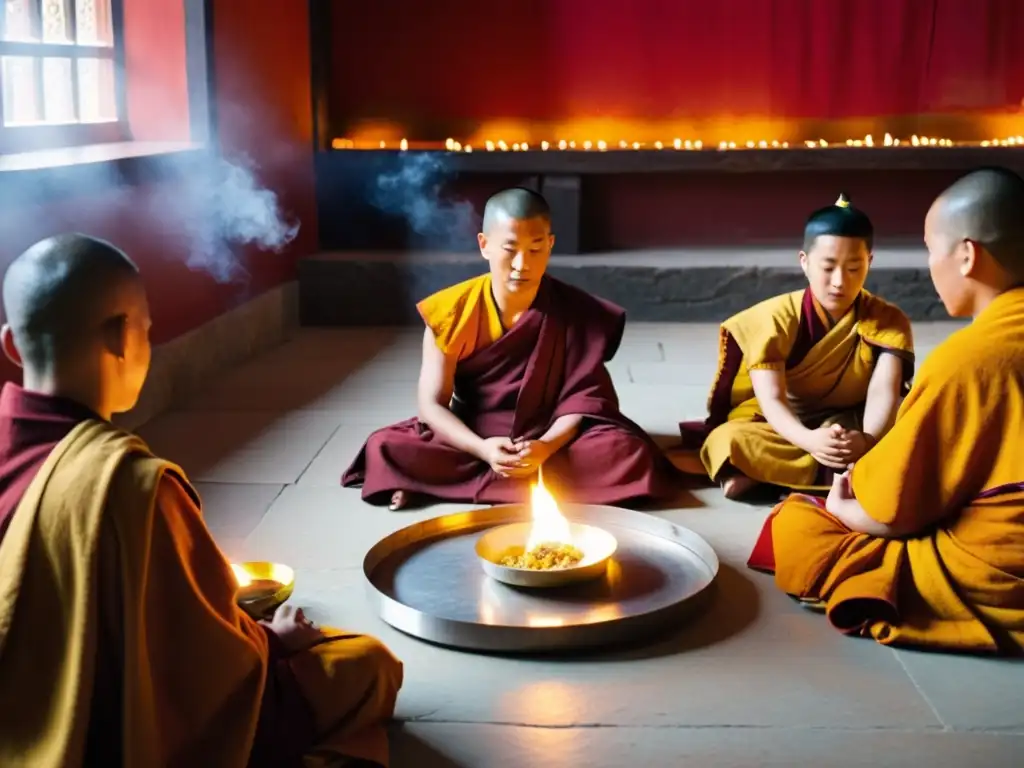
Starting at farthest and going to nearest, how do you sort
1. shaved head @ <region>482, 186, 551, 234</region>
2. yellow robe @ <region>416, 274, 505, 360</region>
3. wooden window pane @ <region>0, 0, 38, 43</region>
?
wooden window pane @ <region>0, 0, 38, 43</region>, yellow robe @ <region>416, 274, 505, 360</region>, shaved head @ <region>482, 186, 551, 234</region>

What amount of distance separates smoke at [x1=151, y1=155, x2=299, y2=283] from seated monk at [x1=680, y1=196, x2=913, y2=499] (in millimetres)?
2569

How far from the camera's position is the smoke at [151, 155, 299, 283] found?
5.10 meters

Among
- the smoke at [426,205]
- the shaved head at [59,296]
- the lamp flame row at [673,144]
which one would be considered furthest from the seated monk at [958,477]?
the smoke at [426,205]

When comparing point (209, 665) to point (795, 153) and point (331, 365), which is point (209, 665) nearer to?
point (331, 365)

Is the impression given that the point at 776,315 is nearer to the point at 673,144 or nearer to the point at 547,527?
the point at 547,527

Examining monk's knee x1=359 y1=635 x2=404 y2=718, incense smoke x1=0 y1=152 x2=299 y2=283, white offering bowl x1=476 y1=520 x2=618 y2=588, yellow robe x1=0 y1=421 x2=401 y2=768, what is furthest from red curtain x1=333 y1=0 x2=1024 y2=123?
yellow robe x1=0 y1=421 x2=401 y2=768

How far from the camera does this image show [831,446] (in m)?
3.47

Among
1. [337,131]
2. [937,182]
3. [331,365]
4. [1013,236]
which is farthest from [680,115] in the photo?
[1013,236]

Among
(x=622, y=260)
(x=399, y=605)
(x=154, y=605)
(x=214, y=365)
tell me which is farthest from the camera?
(x=622, y=260)

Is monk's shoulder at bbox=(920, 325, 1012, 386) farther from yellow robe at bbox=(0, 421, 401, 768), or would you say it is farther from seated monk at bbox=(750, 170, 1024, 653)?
yellow robe at bbox=(0, 421, 401, 768)

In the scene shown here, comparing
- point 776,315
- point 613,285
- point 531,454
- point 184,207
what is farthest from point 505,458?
point 613,285

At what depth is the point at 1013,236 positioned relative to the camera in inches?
98.9

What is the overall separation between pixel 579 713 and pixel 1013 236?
4.54ft

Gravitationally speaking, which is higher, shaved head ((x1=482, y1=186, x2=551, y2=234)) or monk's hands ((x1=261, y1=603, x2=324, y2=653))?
shaved head ((x1=482, y1=186, x2=551, y2=234))
